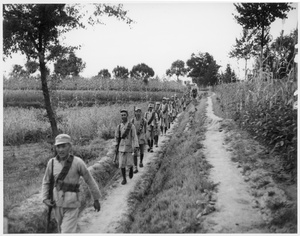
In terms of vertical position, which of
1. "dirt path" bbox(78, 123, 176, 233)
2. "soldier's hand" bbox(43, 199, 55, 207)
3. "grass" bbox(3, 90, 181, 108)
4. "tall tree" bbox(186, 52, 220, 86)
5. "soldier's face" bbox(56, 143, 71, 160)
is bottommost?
"dirt path" bbox(78, 123, 176, 233)

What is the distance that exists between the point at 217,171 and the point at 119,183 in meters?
2.55

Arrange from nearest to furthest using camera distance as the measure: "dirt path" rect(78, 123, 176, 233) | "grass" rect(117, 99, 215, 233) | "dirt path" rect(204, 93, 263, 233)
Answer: "dirt path" rect(204, 93, 263, 233) → "grass" rect(117, 99, 215, 233) → "dirt path" rect(78, 123, 176, 233)

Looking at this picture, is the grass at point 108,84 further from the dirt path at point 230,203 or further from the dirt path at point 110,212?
the dirt path at point 230,203

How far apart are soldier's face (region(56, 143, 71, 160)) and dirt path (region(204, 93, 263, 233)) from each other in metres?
2.46

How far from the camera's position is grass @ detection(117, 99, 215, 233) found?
500cm

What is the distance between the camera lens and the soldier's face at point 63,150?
424 centimetres

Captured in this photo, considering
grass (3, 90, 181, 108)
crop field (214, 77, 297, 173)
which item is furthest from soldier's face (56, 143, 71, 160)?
grass (3, 90, 181, 108)

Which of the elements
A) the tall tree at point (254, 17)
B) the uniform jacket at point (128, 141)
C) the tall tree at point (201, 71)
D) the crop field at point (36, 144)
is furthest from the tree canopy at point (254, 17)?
the tall tree at point (201, 71)

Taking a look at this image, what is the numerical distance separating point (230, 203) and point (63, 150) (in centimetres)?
310

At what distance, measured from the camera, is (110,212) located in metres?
6.07

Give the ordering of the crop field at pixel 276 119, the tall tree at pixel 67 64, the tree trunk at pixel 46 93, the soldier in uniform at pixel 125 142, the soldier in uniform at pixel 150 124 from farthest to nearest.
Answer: the soldier in uniform at pixel 150 124
the tall tree at pixel 67 64
the tree trunk at pixel 46 93
the soldier in uniform at pixel 125 142
the crop field at pixel 276 119

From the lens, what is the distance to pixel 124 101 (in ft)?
89.1

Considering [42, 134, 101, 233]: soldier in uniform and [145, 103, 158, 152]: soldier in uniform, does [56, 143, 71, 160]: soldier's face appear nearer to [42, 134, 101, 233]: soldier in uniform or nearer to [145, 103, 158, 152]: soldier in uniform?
[42, 134, 101, 233]: soldier in uniform

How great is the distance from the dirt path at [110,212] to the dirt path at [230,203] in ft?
6.16
